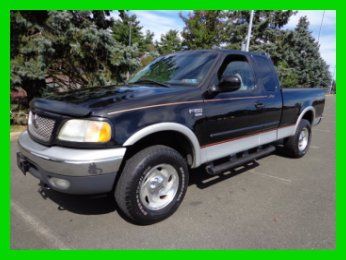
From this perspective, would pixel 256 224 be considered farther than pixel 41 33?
No

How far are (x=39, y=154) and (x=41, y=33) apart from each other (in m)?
6.55

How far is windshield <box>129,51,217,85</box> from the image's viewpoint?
12.8 ft

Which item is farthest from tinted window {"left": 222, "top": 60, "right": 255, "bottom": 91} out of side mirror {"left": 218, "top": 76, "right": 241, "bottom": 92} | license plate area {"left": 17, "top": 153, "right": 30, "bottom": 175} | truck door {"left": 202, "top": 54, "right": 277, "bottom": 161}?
license plate area {"left": 17, "top": 153, "right": 30, "bottom": 175}

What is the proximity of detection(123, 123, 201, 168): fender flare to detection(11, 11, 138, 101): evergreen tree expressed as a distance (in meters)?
6.05

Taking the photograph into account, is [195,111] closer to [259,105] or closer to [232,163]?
[232,163]

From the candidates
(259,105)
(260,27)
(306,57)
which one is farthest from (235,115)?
(306,57)

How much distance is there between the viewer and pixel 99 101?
3037 mm

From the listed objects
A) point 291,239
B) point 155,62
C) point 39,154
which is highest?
point 155,62

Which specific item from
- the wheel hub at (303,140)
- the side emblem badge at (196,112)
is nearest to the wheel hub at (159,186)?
the side emblem badge at (196,112)

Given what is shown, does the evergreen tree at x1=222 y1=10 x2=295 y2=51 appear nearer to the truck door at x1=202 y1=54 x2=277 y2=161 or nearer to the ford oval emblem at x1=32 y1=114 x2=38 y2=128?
the truck door at x1=202 y1=54 x2=277 y2=161

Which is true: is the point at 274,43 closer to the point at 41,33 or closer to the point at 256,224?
the point at 41,33

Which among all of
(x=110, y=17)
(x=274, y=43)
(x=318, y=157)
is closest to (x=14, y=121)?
(x=110, y=17)

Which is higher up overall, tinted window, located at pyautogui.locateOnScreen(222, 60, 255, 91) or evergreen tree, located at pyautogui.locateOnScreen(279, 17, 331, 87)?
evergreen tree, located at pyautogui.locateOnScreen(279, 17, 331, 87)

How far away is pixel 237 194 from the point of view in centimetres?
417
